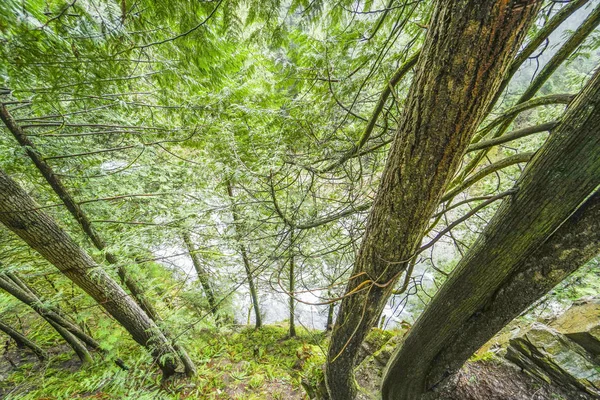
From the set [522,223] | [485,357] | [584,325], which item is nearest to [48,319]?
[522,223]

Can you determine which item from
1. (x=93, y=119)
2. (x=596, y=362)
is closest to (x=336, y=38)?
(x=93, y=119)

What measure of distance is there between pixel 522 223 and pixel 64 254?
404 cm

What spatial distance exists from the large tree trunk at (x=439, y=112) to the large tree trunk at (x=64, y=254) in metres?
3.01

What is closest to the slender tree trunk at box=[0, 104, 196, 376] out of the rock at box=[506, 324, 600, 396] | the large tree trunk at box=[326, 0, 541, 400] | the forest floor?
the forest floor

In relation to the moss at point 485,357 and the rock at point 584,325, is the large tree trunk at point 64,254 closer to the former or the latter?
the moss at point 485,357

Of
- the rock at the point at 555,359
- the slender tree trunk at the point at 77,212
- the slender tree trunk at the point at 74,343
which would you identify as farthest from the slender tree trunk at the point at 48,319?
the rock at the point at 555,359

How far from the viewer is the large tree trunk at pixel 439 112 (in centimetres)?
74

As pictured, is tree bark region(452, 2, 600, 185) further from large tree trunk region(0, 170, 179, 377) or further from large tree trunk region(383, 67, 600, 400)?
large tree trunk region(0, 170, 179, 377)

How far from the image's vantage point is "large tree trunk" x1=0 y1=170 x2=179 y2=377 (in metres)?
2.00

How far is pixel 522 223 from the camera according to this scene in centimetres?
102

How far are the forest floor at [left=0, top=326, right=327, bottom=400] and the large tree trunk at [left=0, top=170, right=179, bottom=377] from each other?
1.94ft

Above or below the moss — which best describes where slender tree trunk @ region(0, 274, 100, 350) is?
above

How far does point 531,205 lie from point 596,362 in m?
2.20

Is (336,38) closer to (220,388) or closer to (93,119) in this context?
(93,119)
